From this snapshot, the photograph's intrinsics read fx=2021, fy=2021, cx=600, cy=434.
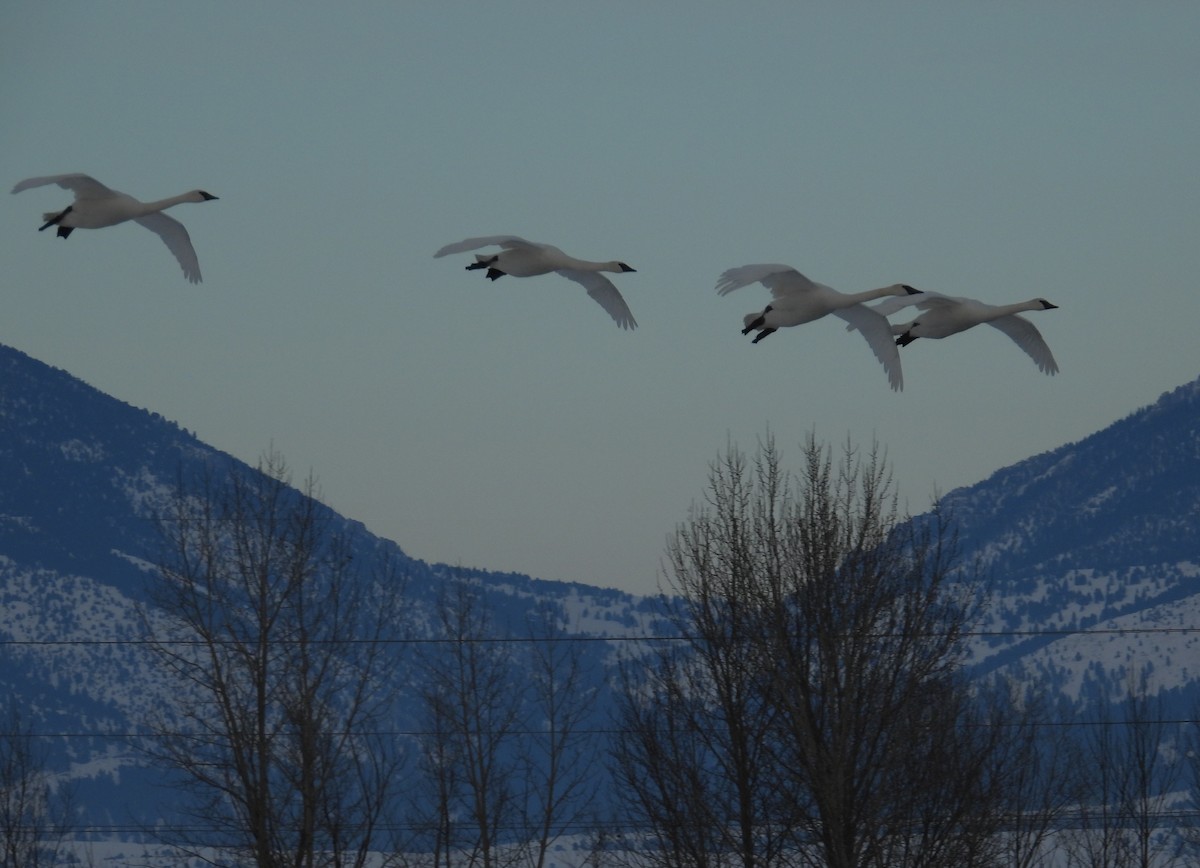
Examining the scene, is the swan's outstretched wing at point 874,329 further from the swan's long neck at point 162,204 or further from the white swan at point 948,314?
the swan's long neck at point 162,204

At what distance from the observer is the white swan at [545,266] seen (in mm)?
20312

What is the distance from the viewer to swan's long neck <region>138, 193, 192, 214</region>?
20.8 meters

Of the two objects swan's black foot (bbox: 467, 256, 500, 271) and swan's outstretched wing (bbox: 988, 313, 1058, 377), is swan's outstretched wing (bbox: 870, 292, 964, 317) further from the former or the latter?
swan's black foot (bbox: 467, 256, 500, 271)

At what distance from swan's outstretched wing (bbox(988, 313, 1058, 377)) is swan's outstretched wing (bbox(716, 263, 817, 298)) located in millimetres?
3178

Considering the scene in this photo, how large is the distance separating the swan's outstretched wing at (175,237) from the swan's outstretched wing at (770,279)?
596cm

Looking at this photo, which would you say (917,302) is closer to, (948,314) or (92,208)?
(948,314)

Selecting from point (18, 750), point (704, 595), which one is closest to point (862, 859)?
Result: point (704, 595)

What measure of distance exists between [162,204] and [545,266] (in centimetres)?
410

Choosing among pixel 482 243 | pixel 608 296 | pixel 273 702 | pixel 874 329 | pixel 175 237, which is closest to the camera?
pixel 482 243

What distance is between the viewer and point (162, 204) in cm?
2134

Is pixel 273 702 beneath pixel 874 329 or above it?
beneath

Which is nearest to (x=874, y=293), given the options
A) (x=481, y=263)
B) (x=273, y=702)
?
(x=481, y=263)

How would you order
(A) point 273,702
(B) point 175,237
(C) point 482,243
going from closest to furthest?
(C) point 482,243, (B) point 175,237, (A) point 273,702

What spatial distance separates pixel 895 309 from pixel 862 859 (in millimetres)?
8793
